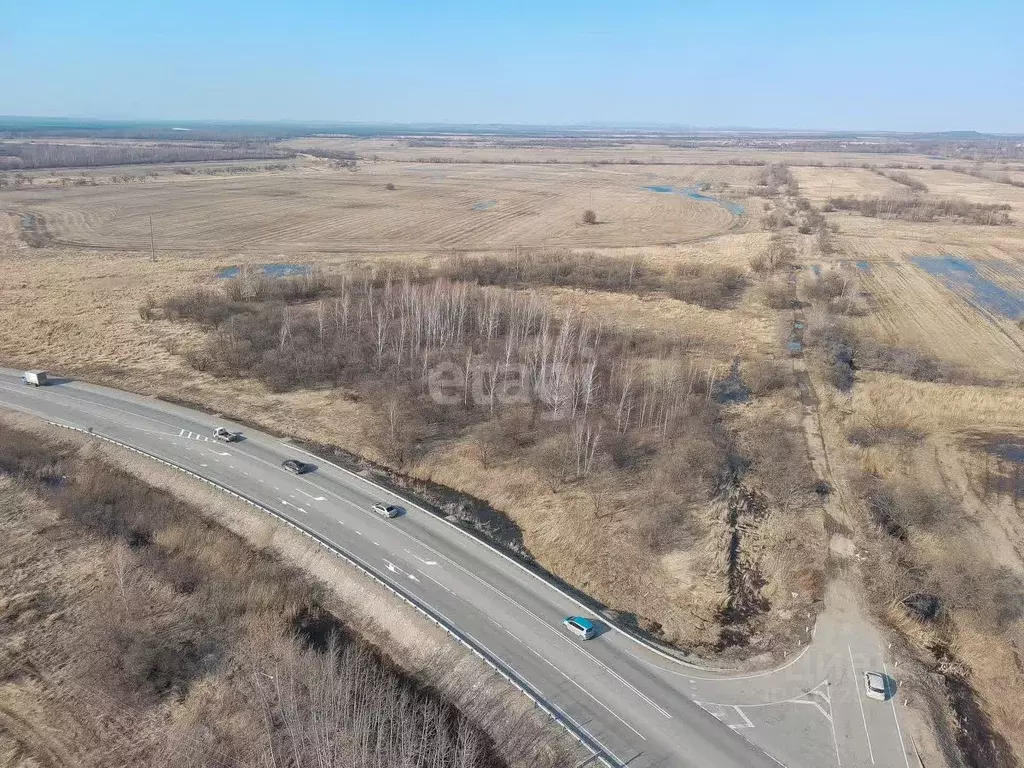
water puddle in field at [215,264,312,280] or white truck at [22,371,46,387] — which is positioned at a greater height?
white truck at [22,371,46,387]

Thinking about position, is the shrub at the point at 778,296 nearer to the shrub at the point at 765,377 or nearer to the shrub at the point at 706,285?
the shrub at the point at 706,285

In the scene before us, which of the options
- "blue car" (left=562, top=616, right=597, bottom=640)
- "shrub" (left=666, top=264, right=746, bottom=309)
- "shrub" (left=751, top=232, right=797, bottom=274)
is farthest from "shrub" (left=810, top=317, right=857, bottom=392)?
"blue car" (left=562, top=616, right=597, bottom=640)

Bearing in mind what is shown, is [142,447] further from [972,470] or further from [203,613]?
[972,470]

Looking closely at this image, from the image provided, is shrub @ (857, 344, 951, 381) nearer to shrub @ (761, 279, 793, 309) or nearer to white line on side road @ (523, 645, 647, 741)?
shrub @ (761, 279, 793, 309)

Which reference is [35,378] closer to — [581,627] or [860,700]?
[581,627]

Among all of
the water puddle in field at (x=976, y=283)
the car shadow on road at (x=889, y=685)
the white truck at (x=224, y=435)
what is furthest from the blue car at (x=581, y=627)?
the water puddle in field at (x=976, y=283)

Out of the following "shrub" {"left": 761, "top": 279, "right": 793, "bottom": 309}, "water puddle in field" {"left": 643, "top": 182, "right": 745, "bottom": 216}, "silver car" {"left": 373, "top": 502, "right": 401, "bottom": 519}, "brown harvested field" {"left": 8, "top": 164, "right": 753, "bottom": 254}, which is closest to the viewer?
"silver car" {"left": 373, "top": 502, "right": 401, "bottom": 519}
